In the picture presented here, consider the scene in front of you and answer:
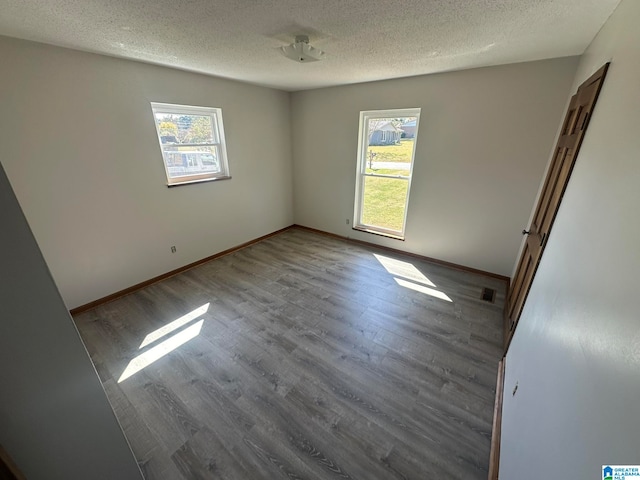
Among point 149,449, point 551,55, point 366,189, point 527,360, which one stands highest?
point 551,55

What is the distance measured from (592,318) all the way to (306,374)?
5.48 ft

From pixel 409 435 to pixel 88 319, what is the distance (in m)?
3.01

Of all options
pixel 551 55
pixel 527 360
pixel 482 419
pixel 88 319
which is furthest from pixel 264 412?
pixel 551 55

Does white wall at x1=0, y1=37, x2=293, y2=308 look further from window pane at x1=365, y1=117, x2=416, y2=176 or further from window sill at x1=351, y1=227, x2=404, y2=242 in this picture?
window sill at x1=351, y1=227, x2=404, y2=242

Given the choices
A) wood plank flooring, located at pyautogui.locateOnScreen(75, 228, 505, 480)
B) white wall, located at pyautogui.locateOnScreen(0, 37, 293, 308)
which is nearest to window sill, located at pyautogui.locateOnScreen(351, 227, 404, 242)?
wood plank flooring, located at pyautogui.locateOnScreen(75, 228, 505, 480)

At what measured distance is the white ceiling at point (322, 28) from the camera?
140 cm

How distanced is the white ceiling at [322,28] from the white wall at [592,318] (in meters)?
0.42

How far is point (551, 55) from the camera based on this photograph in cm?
224

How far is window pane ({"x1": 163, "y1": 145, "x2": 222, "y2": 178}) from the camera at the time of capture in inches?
119

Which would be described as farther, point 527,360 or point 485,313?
point 485,313

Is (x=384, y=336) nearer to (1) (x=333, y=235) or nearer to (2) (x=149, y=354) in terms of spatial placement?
(2) (x=149, y=354)

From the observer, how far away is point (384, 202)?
13.0 feet

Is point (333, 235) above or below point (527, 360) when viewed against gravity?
below

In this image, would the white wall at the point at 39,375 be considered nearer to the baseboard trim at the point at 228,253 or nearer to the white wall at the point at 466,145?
the baseboard trim at the point at 228,253
